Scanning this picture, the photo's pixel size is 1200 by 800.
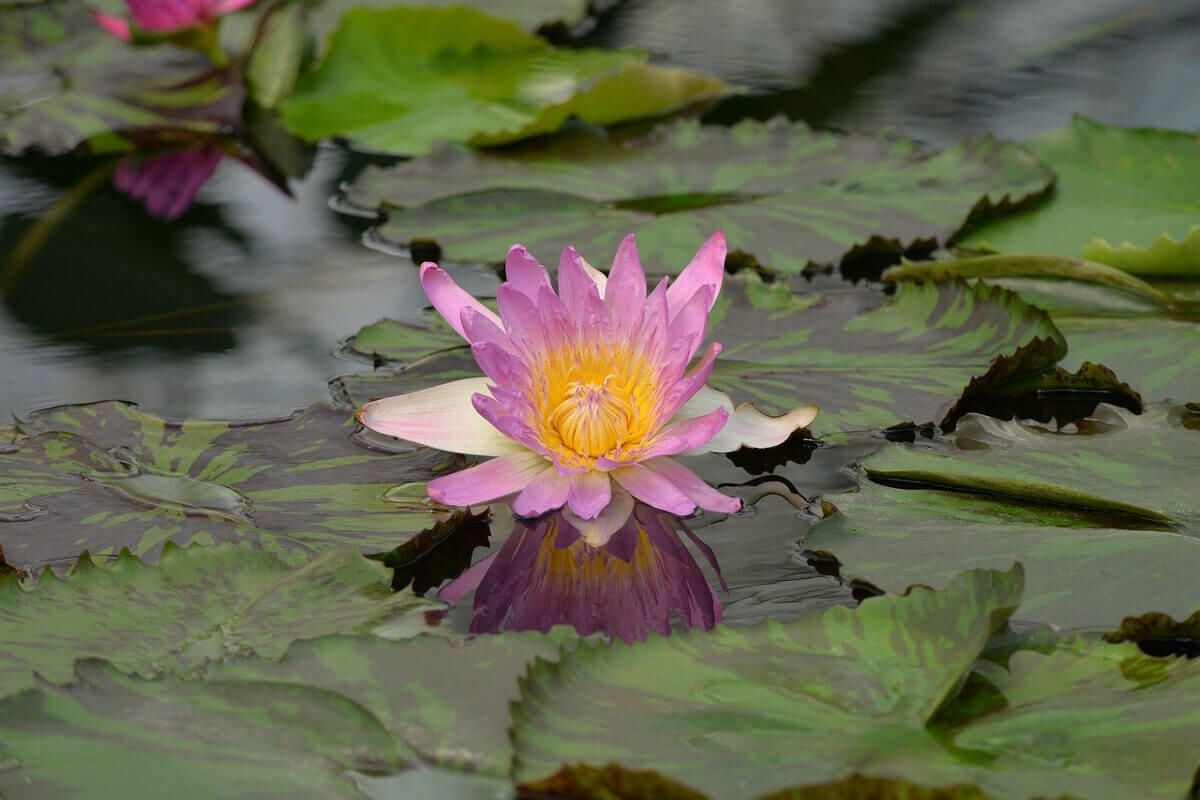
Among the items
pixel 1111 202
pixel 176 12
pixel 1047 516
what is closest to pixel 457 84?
pixel 176 12

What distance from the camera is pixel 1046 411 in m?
1.58

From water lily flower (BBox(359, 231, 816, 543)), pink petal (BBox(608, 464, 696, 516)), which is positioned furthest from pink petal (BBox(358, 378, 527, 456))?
pink petal (BBox(608, 464, 696, 516))

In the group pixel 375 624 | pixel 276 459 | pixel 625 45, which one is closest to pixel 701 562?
pixel 375 624

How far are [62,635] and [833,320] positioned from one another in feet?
3.31

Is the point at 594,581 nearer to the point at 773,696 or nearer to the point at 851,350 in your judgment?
the point at 773,696

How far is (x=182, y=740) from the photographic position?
0.94 m

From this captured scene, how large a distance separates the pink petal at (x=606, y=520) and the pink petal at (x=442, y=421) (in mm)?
95

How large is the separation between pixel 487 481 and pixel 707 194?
1100 mm

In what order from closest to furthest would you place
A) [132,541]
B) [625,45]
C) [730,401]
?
[132,541], [730,401], [625,45]

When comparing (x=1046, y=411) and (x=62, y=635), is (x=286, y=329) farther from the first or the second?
(x=1046, y=411)

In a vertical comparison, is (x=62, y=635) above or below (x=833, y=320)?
below

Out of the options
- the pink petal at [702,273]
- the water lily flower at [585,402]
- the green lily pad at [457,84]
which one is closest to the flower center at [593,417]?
the water lily flower at [585,402]

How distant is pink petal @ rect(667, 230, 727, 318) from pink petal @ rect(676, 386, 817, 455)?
0.33 ft

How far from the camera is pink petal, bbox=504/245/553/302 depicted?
1.28 metres
